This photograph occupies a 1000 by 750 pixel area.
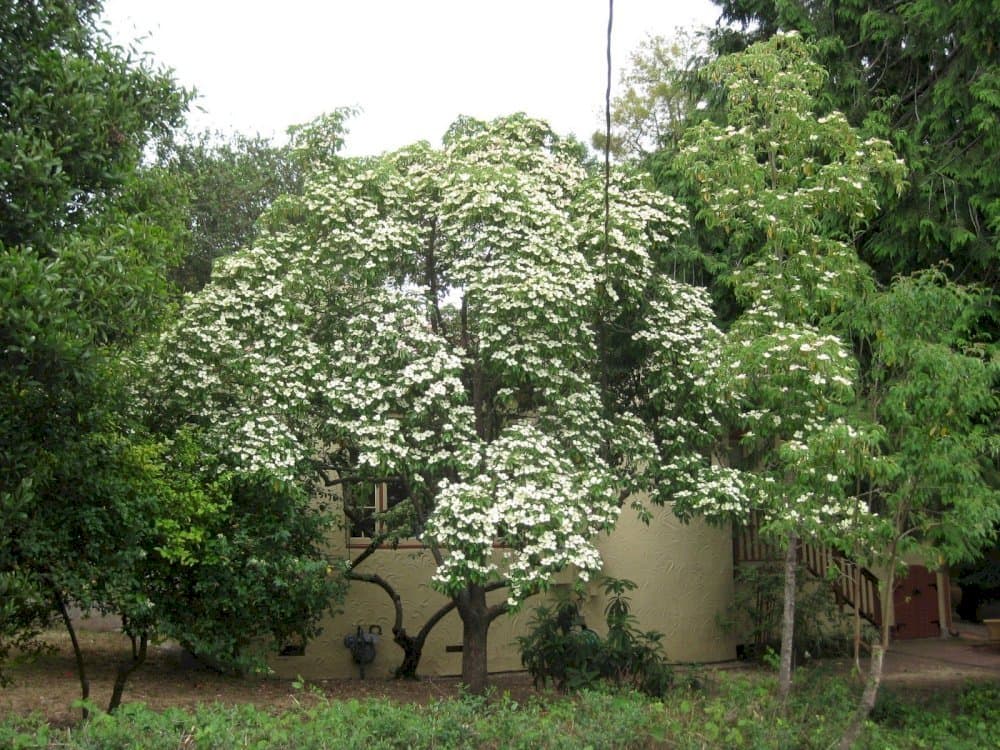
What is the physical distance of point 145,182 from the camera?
26.9 ft

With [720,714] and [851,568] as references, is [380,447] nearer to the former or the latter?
[720,714]

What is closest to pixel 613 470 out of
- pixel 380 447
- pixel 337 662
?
pixel 380 447

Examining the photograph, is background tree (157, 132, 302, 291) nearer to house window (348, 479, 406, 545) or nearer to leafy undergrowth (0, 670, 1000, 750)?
house window (348, 479, 406, 545)

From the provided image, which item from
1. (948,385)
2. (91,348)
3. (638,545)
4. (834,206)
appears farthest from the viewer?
(638,545)

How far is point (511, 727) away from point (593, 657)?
4500mm

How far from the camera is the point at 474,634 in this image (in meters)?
11.2

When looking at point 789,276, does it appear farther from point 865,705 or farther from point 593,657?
point 593,657

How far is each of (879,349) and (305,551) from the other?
6.13 m

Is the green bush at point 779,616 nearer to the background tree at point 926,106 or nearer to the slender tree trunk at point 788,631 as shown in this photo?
the slender tree trunk at point 788,631

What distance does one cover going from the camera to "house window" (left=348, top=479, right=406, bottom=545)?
1327cm

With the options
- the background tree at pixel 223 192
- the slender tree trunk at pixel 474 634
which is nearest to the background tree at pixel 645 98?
the background tree at pixel 223 192

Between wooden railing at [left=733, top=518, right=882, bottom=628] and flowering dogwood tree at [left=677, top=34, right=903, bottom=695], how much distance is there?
5.44 meters

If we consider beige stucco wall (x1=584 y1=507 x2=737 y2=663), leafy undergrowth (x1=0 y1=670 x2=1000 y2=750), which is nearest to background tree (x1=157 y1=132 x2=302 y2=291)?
beige stucco wall (x1=584 y1=507 x2=737 y2=663)

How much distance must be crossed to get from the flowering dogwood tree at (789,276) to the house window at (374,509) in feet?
16.0
